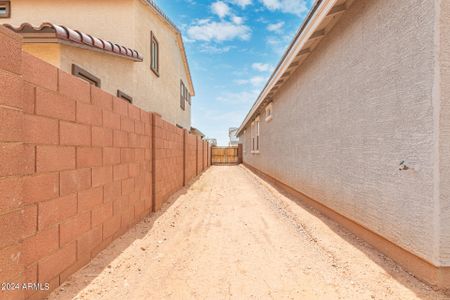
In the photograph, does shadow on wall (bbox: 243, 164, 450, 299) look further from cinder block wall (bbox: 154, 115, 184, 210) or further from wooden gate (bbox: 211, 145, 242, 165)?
wooden gate (bbox: 211, 145, 242, 165)

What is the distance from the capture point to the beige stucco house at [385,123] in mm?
2166

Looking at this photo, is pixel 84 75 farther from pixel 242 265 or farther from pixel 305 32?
pixel 242 265

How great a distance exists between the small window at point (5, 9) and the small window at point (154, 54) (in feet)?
14.0

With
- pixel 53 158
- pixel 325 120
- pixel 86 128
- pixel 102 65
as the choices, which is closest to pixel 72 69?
pixel 102 65

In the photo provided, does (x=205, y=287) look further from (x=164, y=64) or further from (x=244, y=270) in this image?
(x=164, y=64)

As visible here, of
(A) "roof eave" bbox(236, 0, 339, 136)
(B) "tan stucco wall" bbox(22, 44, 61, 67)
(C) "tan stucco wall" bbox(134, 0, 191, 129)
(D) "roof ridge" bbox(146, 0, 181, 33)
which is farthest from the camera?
(D) "roof ridge" bbox(146, 0, 181, 33)

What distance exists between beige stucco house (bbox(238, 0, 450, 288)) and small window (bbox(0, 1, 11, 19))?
8857 mm

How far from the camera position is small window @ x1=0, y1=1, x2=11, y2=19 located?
6.91 m

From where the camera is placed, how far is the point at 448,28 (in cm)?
216

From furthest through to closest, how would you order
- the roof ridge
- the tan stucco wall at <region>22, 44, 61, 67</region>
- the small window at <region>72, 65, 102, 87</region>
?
the roof ridge < the small window at <region>72, 65, 102, 87</region> < the tan stucco wall at <region>22, 44, 61, 67</region>

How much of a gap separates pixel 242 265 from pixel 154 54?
29.2 ft

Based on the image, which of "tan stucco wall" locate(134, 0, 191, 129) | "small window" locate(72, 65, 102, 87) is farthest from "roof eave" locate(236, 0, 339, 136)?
"small window" locate(72, 65, 102, 87)

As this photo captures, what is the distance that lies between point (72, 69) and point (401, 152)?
6261 mm

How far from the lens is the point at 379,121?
2.95 m
